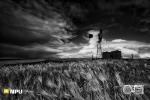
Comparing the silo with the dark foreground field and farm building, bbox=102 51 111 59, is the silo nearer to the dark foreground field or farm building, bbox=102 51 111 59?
farm building, bbox=102 51 111 59

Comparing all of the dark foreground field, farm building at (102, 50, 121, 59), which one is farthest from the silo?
the dark foreground field

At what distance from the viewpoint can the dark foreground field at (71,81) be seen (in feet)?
12.4

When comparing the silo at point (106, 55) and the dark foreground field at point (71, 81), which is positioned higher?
the silo at point (106, 55)

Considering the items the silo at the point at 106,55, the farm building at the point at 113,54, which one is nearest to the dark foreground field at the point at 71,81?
the farm building at the point at 113,54

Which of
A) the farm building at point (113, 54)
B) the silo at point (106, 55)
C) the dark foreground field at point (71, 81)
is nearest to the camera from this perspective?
the dark foreground field at point (71, 81)

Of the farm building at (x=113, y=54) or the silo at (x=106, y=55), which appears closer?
the farm building at (x=113, y=54)

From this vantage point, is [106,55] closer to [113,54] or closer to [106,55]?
[106,55]

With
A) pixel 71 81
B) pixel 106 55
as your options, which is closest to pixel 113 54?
pixel 106 55

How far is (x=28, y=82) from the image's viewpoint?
3.91 meters

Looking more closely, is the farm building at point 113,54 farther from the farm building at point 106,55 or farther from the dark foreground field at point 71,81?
the dark foreground field at point 71,81

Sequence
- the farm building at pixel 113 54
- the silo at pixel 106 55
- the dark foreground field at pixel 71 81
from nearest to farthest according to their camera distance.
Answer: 1. the dark foreground field at pixel 71 81
2. the farm building at pixel 113 54
3. the silo at pixel 106 55

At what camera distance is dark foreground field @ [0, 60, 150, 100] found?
12.4 feet

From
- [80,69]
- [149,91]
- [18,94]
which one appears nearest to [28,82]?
[18,94]

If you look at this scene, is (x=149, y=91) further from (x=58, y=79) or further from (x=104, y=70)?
(x=58, y=79)
